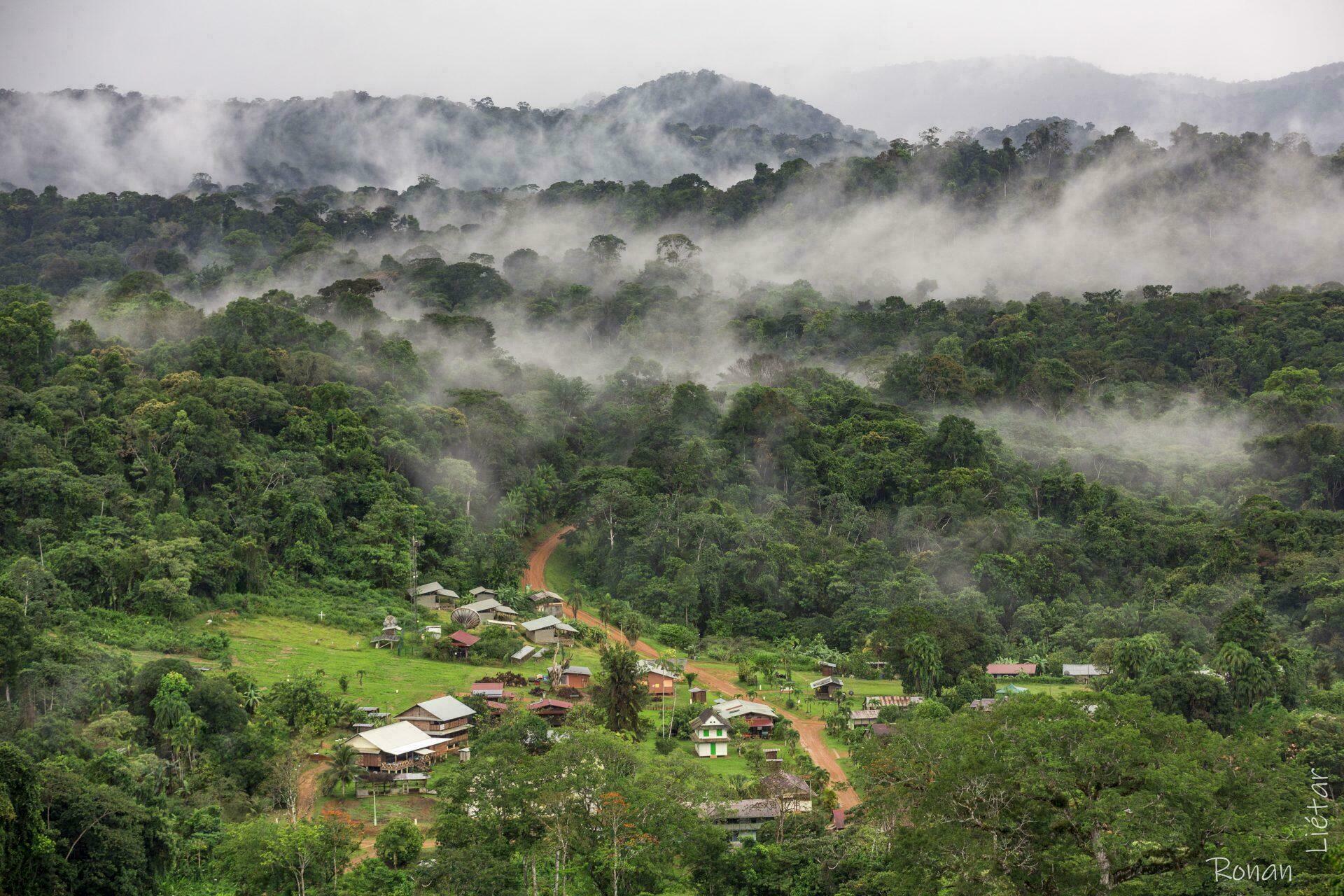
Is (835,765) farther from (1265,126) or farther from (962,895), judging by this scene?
(1265,126)

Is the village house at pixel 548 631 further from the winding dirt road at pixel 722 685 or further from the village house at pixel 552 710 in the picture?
the village house at pixel 552 710

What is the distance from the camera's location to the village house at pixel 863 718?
28681mm

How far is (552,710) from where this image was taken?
27.1 m

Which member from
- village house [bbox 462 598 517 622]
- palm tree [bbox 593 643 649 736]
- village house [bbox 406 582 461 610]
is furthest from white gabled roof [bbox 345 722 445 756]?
village house [bbox 406 582 461 610]

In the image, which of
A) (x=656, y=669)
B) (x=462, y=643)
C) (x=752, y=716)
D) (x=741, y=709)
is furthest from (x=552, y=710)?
(x=462, y=643)

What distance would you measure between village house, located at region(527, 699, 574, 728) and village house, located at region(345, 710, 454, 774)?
2.58m

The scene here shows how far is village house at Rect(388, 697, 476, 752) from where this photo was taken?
25391 millimetres

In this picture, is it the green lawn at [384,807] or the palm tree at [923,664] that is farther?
the palm tree at [923,664]

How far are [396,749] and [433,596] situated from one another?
11601 mm

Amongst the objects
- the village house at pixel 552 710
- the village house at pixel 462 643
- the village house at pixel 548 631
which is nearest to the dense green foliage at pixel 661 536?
the village house at pixel 462 643

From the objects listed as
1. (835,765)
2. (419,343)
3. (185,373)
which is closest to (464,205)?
(419,343)

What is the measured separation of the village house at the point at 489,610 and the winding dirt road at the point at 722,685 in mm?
2255

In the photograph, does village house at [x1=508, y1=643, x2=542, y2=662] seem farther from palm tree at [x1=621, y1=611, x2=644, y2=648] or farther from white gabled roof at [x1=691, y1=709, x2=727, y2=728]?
white gabled roof at [x1=691, y1=709, x2=727, y2=728]

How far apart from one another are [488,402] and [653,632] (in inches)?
577
